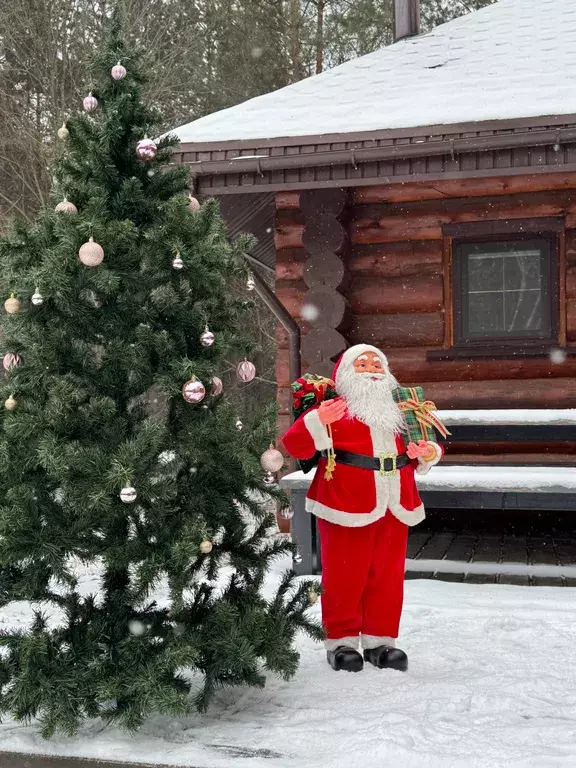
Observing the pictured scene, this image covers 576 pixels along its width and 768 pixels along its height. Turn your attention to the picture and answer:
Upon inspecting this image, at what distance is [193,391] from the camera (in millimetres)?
3068

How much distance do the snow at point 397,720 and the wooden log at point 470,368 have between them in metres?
3.04

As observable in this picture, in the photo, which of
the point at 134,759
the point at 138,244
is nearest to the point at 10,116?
the point at 138,244

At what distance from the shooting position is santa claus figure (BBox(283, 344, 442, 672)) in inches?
151

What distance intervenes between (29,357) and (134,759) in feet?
5.12

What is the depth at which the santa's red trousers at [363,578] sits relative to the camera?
12.6 feet

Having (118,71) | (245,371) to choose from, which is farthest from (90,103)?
(245,371)

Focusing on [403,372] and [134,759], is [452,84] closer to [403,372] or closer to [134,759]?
[403,372]

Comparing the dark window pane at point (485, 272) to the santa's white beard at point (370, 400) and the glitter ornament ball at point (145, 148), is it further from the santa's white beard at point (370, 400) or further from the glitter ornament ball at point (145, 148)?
the glitter ornament ball at point (145, 148)

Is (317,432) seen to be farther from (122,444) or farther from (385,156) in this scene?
(385,156)

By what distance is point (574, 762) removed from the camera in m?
2.84

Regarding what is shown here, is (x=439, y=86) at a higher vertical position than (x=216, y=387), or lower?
higher

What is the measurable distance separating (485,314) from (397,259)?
3.12 ft

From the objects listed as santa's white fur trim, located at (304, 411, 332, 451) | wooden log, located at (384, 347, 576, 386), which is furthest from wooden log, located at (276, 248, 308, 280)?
santa's white fur trim, located at (304, 411, 332, 451)

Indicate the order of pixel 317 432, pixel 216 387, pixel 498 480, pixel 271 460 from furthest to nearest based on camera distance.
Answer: pixel 498 480
pixel 317 432
pixel 216 387
pixel 271 460
